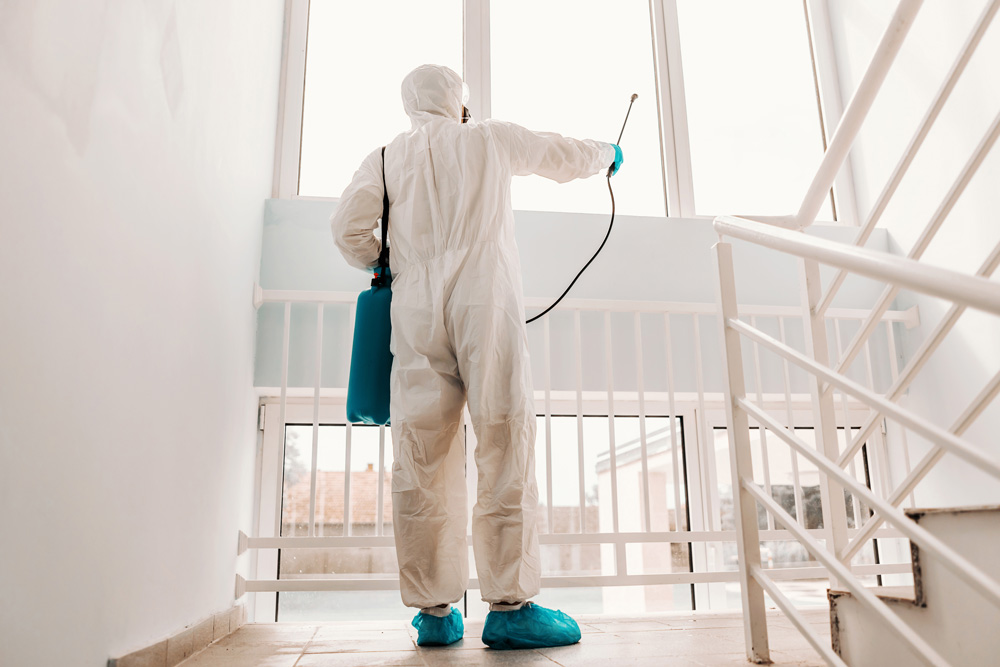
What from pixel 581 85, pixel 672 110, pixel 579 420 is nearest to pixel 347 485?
pixel 579 420

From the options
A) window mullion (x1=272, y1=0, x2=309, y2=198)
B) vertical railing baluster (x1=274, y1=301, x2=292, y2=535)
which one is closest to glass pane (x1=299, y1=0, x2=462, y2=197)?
window mullion (x1=272, y1=0, x2=309, y2=198)

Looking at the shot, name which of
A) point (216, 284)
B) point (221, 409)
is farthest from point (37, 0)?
point (221, 409)

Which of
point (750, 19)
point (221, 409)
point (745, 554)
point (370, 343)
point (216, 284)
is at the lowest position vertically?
point (745, 554)

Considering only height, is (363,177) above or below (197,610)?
above

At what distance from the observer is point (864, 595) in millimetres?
893

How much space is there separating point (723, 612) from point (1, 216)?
6.65 ft

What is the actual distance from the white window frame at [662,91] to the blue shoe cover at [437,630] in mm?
1708

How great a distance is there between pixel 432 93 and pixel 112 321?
3.38 feet

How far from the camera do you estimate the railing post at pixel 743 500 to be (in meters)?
1.29

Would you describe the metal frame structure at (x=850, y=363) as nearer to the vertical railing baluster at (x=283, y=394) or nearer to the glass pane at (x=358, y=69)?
the vertical railing baluster at (x=283, y=394)

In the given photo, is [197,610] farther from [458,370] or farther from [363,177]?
[363,177]

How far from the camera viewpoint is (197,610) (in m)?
1.66

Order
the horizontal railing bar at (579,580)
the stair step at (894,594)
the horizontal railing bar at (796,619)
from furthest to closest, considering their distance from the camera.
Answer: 1. the horizontal railing bar at (579,580)
2. the stair step at (894,594)
3. the horizontal railing bar at (796,619)

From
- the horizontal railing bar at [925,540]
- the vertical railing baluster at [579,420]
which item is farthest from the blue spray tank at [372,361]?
the horizontal railing bar at [925,540]
